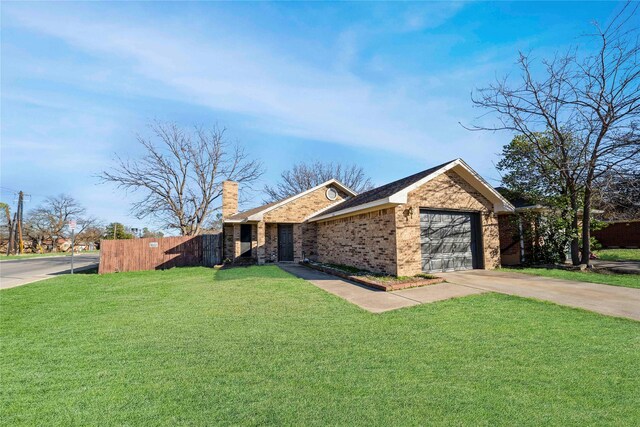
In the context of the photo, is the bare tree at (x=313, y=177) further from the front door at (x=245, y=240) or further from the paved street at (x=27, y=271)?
the paved street at (x=27, y=271)

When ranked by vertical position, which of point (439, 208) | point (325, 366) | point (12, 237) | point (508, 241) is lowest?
point (325, 366)

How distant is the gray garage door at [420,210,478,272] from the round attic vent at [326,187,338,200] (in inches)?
353

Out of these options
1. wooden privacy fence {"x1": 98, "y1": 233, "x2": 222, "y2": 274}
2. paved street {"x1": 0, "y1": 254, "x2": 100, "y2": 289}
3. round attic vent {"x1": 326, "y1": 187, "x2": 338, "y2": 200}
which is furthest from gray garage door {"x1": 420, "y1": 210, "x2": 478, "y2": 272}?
paved street {"x1": 0, "y1": 254, "x2": 100, "y2": 289}

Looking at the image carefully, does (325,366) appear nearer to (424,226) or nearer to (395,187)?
(424,226)

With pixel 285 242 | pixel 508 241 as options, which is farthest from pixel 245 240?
pixel 508 241

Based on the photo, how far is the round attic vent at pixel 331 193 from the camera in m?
18.8

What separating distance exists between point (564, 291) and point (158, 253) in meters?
17.5

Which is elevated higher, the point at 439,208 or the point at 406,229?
the point at 439,208

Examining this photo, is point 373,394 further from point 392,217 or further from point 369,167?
point 369,167

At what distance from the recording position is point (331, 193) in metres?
18.9

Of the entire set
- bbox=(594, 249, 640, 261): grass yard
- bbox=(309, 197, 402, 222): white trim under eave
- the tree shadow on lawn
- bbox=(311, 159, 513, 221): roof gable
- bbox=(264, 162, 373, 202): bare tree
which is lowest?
the tree shadow on lawn

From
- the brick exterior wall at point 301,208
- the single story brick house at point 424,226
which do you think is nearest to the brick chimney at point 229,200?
the brick exterior wall at point 301,208

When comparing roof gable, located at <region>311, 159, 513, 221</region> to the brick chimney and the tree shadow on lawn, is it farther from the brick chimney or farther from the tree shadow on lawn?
the brick chimney

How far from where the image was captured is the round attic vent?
1876 centimetres
